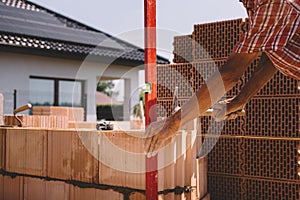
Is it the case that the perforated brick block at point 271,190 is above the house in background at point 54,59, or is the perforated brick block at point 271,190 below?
below

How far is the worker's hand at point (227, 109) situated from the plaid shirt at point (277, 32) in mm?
588

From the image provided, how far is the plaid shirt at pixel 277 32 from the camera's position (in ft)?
5.46

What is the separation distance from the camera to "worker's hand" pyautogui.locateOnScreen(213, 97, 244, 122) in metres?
2.27

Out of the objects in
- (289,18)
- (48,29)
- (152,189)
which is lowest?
(152,189)

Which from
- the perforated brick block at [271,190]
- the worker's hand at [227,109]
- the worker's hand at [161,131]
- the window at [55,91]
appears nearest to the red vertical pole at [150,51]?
the worker's hand at [227,109]

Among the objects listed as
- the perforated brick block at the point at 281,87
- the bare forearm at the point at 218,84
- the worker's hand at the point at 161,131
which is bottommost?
the worker's hand at the point at 161,131

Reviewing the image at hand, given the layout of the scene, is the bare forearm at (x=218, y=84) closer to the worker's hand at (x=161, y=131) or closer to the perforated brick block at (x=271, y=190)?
the worker's hand at (x=161, y=131)

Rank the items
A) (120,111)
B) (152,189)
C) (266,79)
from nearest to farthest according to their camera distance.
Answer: (266,79) < (152,189) < (120,111)

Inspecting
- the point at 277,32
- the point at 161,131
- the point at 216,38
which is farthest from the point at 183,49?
the point at 277,32

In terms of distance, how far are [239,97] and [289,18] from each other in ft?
2.19

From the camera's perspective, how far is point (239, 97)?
7.39 ft

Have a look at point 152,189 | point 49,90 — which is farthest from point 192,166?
point 49,90

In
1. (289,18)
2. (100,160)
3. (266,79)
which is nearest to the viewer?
(289,18)

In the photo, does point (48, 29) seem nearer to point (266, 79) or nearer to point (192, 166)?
point (192, 166)
